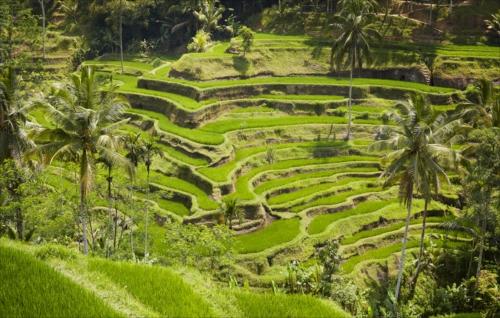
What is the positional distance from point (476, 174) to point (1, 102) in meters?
32.0

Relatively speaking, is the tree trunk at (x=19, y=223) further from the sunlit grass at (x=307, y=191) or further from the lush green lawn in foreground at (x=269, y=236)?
the sunlit grass at (x=307, y=191)

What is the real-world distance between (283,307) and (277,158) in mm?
47973

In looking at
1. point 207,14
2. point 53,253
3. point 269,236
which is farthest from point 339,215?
point 207,14

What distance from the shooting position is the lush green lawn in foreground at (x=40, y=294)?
36.9 feet

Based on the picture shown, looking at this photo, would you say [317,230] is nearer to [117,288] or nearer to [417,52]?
[117,288]

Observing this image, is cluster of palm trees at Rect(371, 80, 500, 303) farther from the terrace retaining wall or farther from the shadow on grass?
the shadow on grass

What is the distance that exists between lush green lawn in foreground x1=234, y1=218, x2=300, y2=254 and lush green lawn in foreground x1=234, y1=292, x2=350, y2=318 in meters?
26.3

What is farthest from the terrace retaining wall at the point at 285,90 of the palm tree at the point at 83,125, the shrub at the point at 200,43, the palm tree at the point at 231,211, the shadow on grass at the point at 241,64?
the palm tree at the point at 83,125

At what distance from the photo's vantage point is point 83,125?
26578mm

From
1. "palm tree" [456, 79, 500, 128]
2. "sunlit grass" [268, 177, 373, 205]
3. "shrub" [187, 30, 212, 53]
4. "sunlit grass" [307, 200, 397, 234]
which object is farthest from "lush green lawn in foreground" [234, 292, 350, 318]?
"shrub" [187, 30, 212, 53]

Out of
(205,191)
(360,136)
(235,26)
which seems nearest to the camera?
(205,191)

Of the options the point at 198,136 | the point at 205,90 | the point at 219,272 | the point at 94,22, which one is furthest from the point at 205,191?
the point at 94,22

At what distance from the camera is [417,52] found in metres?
81.4

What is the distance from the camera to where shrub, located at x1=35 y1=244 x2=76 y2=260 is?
14.7 metres
